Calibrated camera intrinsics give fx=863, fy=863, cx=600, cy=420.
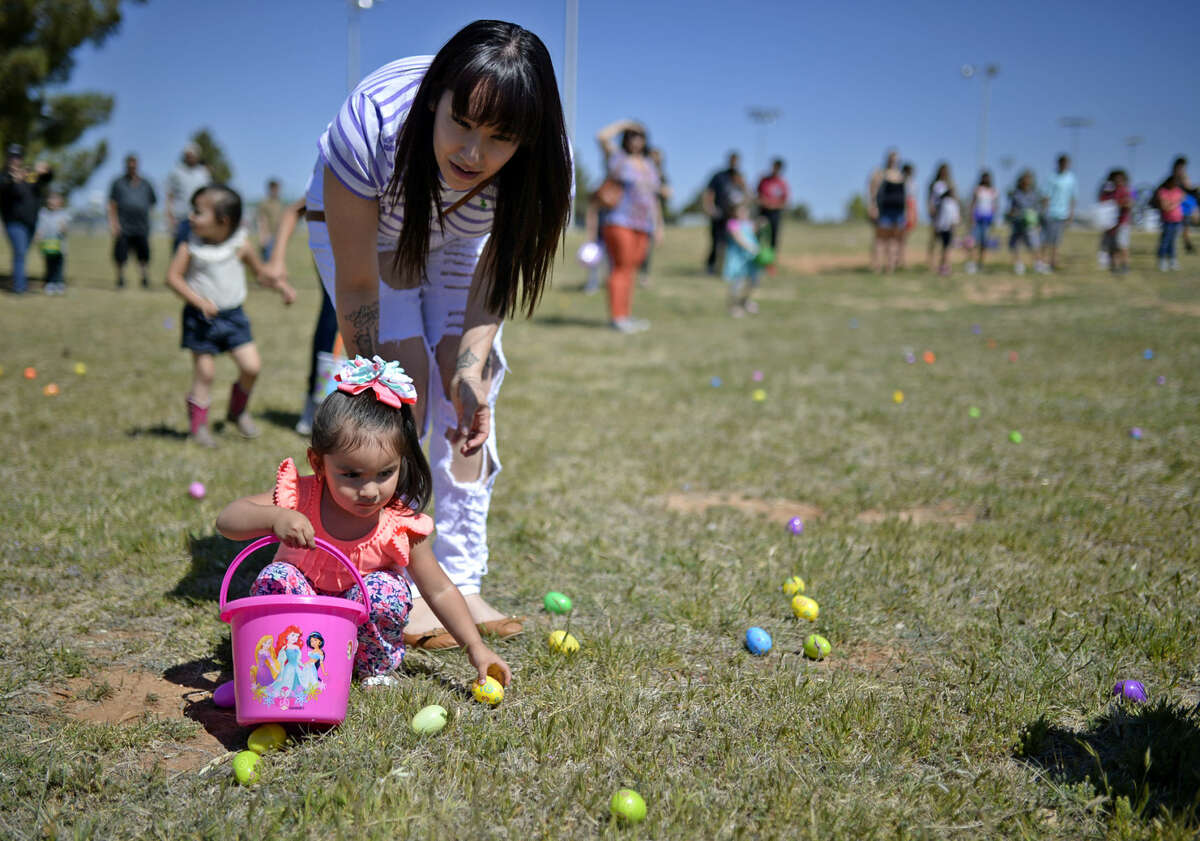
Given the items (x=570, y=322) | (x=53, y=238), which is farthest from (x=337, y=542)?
(x=53, y=238)

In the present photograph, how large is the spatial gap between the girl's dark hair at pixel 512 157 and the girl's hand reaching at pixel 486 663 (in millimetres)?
1003

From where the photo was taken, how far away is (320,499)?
2.42m

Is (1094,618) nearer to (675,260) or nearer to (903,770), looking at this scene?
(903,770)

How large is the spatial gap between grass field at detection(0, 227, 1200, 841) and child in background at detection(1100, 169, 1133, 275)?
432 inches

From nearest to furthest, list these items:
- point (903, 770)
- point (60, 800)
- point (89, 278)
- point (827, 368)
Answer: point (60, 800) < point (903, 770) < point (827, 368) < point (89, 278)

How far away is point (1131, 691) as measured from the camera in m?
2.41

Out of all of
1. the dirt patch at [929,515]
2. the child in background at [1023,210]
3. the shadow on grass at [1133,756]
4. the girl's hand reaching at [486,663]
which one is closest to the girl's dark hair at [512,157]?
the girl's hand reaching at [486,663]

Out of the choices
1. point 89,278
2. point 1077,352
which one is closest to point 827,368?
point 1077,352

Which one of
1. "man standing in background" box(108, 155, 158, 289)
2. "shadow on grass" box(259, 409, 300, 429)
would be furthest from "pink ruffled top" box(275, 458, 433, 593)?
"man standing in background" box(108, 155, 158, 289)

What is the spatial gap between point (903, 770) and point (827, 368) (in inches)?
251

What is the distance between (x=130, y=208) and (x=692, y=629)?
45.5 ft

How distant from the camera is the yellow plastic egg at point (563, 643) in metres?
2.68

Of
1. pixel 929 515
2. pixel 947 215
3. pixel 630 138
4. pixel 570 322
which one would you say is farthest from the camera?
pixel 947 215

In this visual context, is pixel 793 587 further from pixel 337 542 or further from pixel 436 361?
pixel 337 542
